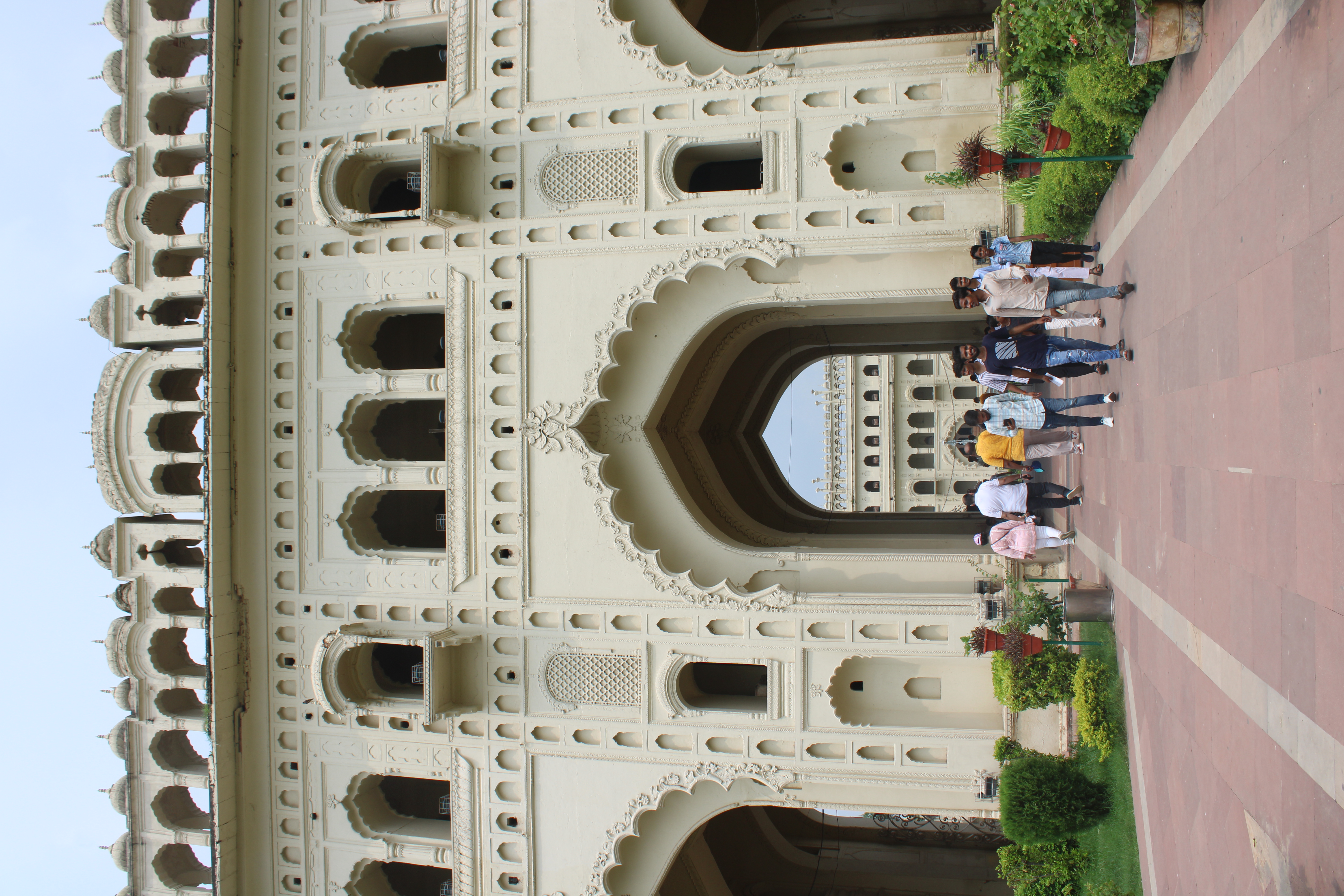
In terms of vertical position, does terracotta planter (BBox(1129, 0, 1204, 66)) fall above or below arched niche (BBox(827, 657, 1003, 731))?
above

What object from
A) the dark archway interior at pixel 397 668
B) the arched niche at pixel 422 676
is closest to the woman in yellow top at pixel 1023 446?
the arched niche at pixel 422 676

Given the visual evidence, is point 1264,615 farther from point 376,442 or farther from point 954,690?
point 376,442

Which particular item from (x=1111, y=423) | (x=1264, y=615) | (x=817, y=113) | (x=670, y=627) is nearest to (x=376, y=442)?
(x=670, y=627)

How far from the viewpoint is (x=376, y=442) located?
Result: 13.4 metres

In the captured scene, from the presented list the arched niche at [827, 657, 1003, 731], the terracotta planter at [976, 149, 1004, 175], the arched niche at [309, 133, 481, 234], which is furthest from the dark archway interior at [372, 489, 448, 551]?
the terracotta planter at [976, 149, 1004, 175]

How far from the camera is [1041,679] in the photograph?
9.56m

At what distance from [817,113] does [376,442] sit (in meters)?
7.59

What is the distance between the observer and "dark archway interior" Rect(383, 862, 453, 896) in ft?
45.2

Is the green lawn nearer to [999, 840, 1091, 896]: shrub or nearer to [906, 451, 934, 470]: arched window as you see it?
[999, 840, 1091, 896]: shrub

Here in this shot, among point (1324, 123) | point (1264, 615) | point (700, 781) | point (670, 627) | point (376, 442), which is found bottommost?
point (700, 781)

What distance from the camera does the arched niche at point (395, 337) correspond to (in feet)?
41.2

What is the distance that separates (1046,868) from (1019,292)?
633 centimetres

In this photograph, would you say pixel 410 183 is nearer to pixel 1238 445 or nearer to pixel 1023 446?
pixel 1023 446

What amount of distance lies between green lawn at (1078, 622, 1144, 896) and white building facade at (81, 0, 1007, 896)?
1445mm
